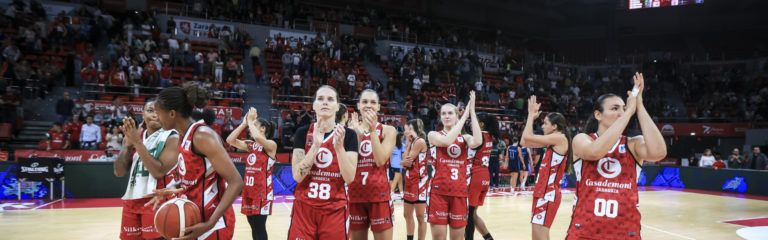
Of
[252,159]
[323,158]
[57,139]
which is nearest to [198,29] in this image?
[57,139]

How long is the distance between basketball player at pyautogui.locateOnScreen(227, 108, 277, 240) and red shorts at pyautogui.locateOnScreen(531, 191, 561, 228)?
2.96 m

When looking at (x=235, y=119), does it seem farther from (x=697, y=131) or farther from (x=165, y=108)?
(x=697, y=131)

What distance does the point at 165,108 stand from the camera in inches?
122

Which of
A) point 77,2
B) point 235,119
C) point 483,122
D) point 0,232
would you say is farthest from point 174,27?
point 483,122

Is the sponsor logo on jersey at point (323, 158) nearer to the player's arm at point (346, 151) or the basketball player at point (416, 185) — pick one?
the player's arm at point (346, 151)

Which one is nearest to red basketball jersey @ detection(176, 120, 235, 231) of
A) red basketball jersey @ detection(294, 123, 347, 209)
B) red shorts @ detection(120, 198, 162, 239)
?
red basketball jersey @ detection(294, 123, 347, 209)

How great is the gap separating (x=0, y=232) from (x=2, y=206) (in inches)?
123

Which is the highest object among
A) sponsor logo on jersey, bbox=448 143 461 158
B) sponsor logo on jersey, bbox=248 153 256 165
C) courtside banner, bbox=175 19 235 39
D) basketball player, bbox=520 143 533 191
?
courtside banner, bbox=175 19 235 39

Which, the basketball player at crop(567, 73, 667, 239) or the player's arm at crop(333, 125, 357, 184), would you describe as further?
the player's arm at crop(333, 125, 357, 184)

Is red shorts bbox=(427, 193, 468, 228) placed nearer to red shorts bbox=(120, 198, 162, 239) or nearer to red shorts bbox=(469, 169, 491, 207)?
red shorts bbox=(469, 169, 491, 207)

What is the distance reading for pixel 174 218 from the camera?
9.34ft

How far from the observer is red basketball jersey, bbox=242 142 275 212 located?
600 cm

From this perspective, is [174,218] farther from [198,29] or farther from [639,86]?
[198,29]

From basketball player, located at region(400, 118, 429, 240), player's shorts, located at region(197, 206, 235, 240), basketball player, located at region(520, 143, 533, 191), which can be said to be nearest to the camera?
player's shorts, located at region(197, 206, 235, 240)
